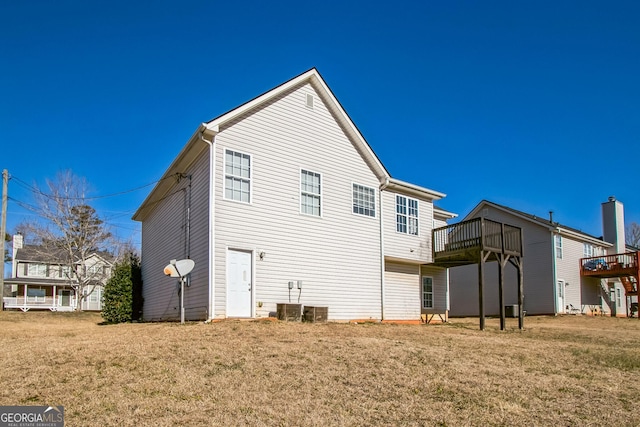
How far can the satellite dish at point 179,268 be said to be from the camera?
14.6m

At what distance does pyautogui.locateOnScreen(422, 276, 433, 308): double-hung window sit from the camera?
23020 mm

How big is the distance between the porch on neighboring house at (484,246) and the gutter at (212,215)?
922cm

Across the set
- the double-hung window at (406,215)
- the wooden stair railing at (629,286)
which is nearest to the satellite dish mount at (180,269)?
the double-hung window at (406,215)

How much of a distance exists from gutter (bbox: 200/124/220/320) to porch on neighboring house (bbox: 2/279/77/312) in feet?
123

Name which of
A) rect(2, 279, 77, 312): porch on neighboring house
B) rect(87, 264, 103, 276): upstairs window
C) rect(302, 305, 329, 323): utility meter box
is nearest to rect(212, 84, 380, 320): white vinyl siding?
rect(302, 305, 329, 323): utility meter box

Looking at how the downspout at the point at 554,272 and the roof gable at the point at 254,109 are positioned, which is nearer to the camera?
the roof gable at the point at 254,109

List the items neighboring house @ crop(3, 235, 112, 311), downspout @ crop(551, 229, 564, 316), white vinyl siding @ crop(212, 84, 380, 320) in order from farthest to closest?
1. neighboring house @ crop(3, 235, 112, 311)
2. downspout @ crop(551, 229, 564, 316)
3. white vinyl siding @ crop(212, 84, 380, 320)

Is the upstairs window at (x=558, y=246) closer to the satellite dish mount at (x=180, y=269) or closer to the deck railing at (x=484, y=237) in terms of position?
the deck railing at (x=484, y=237)

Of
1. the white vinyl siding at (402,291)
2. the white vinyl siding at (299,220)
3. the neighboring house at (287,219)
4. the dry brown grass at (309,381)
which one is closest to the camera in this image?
the dry brown grass at (309,381)

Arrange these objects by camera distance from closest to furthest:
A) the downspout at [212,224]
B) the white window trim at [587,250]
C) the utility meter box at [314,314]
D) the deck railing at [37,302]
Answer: the downspout at [212,224] → the utility meter box at [314,314] → the white window trim at [587,250] → the deck railing at [37,302]

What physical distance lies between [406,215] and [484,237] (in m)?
3.62

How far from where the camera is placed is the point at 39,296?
48.1m

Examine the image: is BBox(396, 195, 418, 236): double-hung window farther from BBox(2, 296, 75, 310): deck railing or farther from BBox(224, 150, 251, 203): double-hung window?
BBox(2, 296, 75, 310): deck railing

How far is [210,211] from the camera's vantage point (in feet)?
47.5
